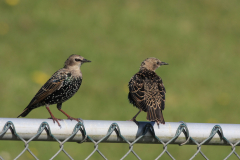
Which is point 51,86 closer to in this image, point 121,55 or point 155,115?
point 155,115

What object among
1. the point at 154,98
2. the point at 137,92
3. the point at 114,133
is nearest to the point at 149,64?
the point at 137,92

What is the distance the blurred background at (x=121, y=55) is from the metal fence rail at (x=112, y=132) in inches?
172

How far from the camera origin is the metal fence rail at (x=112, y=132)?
2.39 metres

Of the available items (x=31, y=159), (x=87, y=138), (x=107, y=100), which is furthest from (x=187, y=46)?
(x=87, y=138)

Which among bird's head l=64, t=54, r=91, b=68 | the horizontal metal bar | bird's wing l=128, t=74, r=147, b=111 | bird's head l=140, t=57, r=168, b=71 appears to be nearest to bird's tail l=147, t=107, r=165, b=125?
bird's wing l=128, t=74, r=147, b=111

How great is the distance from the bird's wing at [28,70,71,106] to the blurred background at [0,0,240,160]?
239cm

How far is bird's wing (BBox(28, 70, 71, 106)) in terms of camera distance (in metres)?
4.61

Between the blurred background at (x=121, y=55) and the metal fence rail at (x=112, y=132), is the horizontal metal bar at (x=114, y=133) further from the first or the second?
the blurred background at (x=121, y=55)

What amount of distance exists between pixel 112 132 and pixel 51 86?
88.5 inches

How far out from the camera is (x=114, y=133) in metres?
2.59

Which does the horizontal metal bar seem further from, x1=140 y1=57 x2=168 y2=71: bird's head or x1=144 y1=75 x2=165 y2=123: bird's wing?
x1=140 y1=57 x2=168 y2=71: bird's head

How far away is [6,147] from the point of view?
268 inches

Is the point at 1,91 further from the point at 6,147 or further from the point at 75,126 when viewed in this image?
the point at 75,126

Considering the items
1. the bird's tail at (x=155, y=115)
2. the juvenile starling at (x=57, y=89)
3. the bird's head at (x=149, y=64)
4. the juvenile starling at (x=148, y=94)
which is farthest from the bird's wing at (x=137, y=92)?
the bird's head at (x=149, y=64)
